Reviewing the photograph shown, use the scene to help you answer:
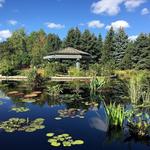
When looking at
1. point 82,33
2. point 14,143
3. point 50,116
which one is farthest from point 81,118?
point 82,33

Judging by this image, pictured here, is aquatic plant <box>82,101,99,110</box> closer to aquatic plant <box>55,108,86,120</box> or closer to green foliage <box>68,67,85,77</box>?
aquatic plant <box>55,108,86,120</box>

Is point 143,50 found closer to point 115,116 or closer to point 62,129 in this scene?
point 115,116

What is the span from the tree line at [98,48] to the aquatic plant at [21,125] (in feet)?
90.6

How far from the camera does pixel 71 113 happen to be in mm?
9930

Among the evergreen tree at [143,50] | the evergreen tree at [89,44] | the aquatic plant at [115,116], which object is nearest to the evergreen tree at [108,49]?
the evergreen tree at [89,44]

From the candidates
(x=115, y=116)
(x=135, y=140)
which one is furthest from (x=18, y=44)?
(x=135, y=140)

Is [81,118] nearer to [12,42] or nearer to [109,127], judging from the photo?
[109,127]

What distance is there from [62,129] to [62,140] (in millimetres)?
1135

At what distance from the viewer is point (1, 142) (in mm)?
6641

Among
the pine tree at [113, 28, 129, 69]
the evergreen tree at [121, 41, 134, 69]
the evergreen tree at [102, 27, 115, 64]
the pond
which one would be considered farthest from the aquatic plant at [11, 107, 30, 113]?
the pine tree at [113, 28, 129, 69]

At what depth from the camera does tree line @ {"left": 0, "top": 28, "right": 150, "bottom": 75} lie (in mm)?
36438

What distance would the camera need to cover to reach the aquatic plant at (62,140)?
6390 mm

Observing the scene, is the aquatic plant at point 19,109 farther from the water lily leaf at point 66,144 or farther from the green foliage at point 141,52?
the green foliage at point 141,52

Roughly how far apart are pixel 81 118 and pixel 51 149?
10.6 feet
